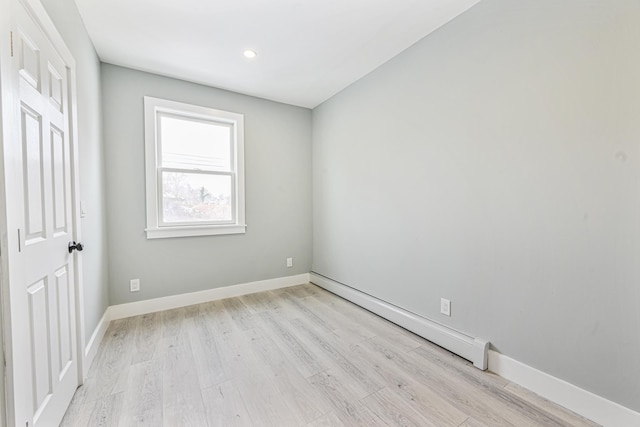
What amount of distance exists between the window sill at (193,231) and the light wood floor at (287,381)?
900 millimetres

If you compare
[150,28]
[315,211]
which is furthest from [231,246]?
[150,28]

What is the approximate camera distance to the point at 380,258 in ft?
9.05

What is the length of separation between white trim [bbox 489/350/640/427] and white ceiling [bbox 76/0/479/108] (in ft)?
8.37

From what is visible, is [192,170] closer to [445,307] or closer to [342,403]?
[342,403]

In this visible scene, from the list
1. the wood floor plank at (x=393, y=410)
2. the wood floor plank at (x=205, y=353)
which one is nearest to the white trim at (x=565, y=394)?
the wood floor plank at (x=393, y=410)

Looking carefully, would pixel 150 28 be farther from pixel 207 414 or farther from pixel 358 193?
pixel 207 414

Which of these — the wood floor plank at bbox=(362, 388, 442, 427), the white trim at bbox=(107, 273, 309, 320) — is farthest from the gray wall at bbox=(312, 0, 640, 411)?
the white trim at bbox=(107, 273, 309, 320)

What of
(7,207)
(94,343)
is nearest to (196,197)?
(94,343)

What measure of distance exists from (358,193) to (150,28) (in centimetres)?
245

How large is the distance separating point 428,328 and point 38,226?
A: 2656 millimetres

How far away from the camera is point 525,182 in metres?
1.65

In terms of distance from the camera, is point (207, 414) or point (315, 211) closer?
point (207, 414)

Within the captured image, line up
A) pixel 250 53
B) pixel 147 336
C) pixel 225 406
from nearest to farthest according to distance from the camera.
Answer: pixel 225 406 < pixel 147 336 < pixel 250 53

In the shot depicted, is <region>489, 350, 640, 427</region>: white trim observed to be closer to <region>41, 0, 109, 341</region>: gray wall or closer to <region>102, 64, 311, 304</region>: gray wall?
<region>102, 64, 311, 304</region>: gray wall
